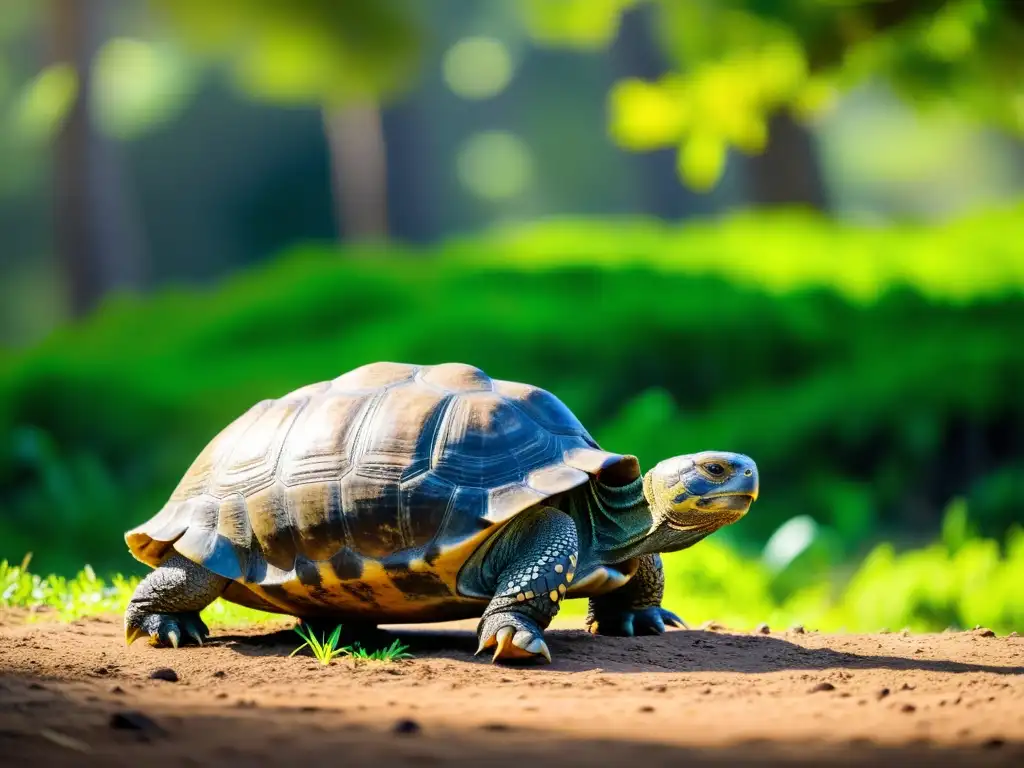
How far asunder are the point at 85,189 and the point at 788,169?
8812 millimetres

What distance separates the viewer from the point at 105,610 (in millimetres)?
5781

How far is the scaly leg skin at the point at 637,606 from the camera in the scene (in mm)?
5102

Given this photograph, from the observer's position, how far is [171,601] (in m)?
4.83

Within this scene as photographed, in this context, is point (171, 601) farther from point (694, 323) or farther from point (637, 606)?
point (694, 323)

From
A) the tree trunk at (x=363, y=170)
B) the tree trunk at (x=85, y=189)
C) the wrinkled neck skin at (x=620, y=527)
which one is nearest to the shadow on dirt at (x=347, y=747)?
the wrinkled neck skin at (x=620, y=527)

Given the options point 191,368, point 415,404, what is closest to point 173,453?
point 191,368

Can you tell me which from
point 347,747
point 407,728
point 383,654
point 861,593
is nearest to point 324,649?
point 383,654

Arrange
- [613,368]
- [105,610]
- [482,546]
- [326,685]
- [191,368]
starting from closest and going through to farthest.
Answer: [326,685], [482,546], [105,610], [613,368], [191,368]

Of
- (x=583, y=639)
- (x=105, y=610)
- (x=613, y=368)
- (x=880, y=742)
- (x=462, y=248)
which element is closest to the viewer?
(x=880, y=742)

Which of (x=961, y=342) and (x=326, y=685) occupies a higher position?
(x=961, y=342)

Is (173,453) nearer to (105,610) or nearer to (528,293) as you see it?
(528,293)

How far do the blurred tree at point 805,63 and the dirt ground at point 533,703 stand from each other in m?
4.31

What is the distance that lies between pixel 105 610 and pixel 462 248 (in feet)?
26.1

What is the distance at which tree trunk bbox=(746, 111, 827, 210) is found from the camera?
14.8m
